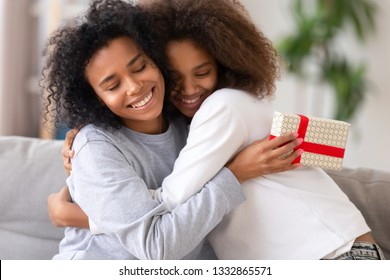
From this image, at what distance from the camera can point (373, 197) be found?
1687 mm

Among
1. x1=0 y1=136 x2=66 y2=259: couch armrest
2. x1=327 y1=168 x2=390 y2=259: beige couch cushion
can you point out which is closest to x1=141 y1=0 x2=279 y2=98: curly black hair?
x1=327 y1=168 x2=390 y2=259: beige couch cushion

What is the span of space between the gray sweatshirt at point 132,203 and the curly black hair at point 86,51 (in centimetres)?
5

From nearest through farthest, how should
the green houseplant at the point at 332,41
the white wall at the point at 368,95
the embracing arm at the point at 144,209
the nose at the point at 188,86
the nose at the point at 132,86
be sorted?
the embracing arm at the point at 144,209, the nose at the point at 132,86, the nose at the point at 188,86, the green houseplant at the point at 332,41, the white wall at the point at 368,95

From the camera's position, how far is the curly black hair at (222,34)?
4.67 ft

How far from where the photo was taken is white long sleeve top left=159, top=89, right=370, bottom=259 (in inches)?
51.0

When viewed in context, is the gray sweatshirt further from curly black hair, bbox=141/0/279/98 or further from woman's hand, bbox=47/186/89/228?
curly black hair, bbox=141/0/279/98

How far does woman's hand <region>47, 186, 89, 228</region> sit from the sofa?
0.63ft

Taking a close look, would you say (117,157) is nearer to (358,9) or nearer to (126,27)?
(126,27)

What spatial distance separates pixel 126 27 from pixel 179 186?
1.33 ft

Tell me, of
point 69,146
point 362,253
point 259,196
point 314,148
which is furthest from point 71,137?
point 362,253

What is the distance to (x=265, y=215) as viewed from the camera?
1.35 meters

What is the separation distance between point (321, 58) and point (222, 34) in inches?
93.4

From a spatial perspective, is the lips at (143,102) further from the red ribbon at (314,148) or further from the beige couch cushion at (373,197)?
the beige couch cushion at (373,197)

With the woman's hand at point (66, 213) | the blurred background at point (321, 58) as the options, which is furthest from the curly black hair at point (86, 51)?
the blurred background at point (321, 58)
